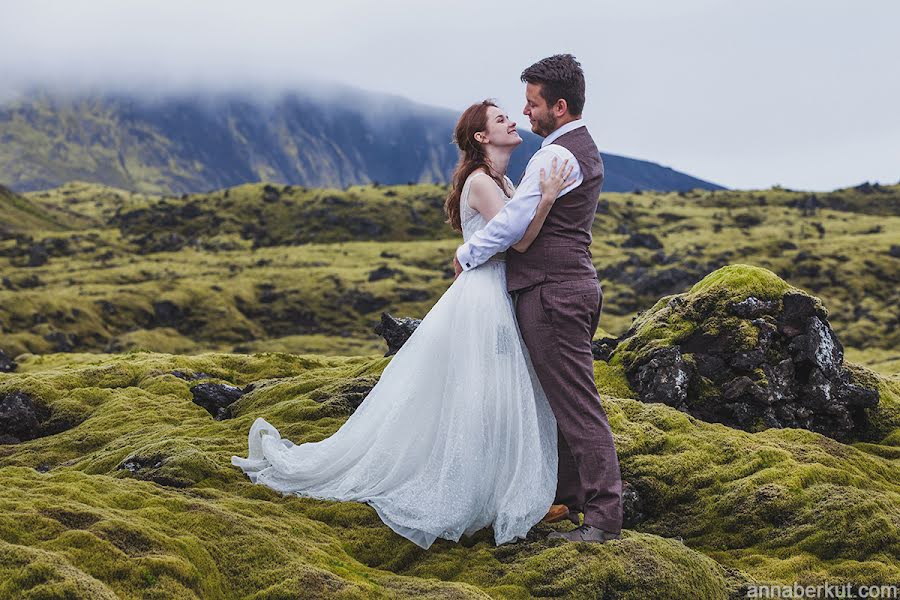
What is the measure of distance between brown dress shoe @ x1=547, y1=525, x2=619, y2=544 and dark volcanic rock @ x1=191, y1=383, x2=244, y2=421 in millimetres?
9174

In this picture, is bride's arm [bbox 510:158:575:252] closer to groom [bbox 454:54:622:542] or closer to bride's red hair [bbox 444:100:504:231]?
groom [bbox 454:54:622:542]

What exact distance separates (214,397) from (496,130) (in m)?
9.38

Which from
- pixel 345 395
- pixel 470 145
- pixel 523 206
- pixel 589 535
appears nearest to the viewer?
pixel 589 535

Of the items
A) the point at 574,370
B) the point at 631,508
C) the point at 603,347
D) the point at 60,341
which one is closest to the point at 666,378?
the point at 603,347

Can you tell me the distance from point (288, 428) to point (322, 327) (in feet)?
412

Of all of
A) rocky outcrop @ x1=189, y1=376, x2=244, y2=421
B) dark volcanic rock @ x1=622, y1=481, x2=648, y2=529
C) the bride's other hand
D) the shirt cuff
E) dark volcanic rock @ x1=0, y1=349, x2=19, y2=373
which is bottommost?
dark volcanic rock @ x1=0, y1=349, x2=19, y2=373

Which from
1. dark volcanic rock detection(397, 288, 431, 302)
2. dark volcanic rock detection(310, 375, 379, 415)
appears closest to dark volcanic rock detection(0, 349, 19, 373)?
dark volcanic rock detection(310, 375, 379, 415)

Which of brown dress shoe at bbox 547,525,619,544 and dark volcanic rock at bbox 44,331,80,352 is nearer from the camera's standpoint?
brown dress shoe at bbox 547,525,619,544

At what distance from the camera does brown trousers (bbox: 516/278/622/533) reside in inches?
388

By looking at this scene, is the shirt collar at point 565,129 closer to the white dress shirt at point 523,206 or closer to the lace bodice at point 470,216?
the white dress shirt at point 523,206

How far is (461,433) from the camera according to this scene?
1031 cm

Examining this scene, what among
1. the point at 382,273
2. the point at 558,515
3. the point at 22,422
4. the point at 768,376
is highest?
the point at 768,376

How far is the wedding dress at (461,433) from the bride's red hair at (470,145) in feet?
0.83

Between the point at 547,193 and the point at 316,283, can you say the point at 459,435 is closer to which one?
the point at 547,193
